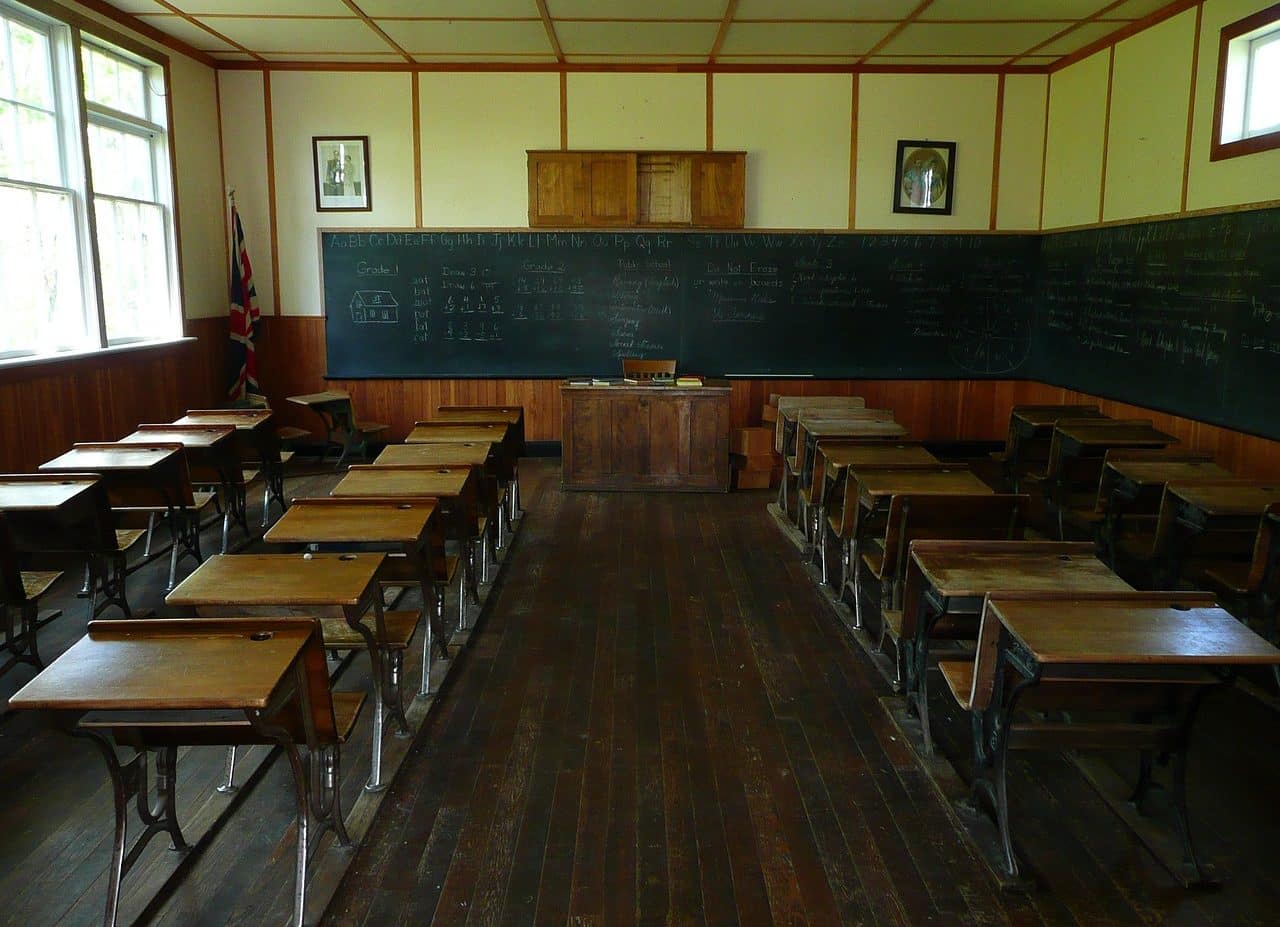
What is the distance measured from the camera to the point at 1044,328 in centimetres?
833

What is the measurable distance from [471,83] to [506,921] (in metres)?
7.34

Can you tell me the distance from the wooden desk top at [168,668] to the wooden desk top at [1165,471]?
361cm

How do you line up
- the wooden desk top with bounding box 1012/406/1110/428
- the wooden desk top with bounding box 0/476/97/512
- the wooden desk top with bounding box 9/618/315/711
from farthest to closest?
the wooden desk top with bounding box 1012/406/1110/428 < the wooden desk top with bounding box 0/476/97/512 < the wooden desk top with bounding box 9/618/315/711

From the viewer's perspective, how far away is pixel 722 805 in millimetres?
2969

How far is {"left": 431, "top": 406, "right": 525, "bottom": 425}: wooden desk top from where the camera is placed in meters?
5.79

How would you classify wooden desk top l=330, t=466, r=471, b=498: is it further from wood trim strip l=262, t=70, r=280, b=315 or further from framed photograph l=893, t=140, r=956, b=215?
framed photograph l=893, t=140, r=956, b=215

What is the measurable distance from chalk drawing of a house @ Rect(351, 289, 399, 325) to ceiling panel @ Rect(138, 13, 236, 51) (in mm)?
2178

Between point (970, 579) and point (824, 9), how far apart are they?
4.99m

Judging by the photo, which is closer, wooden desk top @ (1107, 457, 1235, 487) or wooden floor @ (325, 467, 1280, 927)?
wooden floor @ (325, 467, 1280, 927)

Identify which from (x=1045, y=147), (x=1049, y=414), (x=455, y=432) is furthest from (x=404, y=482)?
(x=1045, y=147)

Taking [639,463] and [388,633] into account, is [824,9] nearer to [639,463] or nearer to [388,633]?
[639,463]

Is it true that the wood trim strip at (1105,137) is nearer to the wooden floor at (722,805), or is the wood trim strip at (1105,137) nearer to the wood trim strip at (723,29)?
the wood trim strip at (723,29)

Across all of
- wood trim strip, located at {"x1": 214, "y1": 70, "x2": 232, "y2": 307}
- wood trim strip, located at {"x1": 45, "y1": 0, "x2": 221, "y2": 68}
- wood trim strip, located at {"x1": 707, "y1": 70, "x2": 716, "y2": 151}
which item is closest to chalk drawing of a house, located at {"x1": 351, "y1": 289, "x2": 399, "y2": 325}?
wood trim strip, located at {"x1": 214, "y1": 70, "x2": 232, "y2": 307}

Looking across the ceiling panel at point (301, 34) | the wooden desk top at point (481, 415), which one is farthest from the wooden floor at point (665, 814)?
the ceiling panel at point (301, 34)
